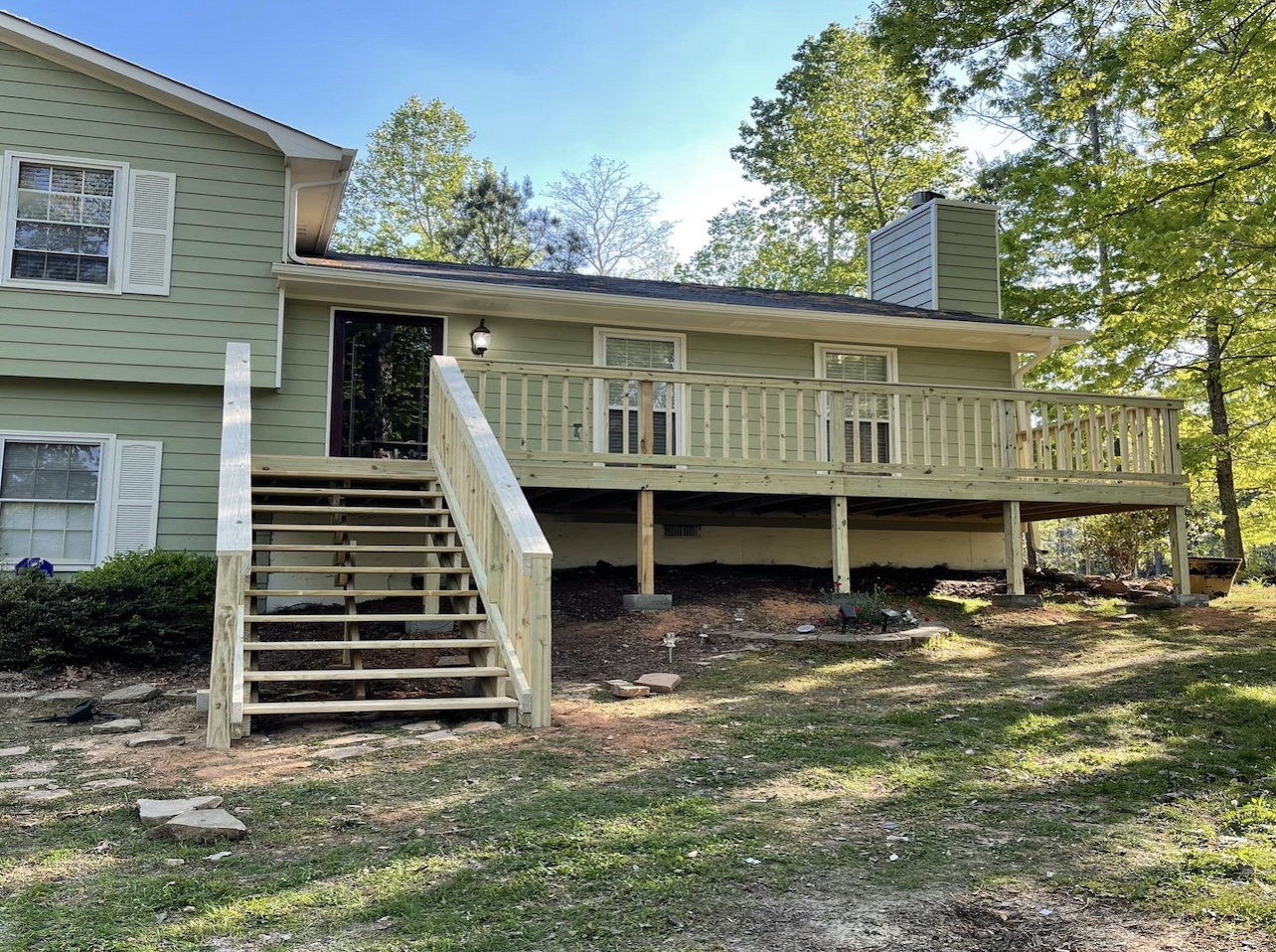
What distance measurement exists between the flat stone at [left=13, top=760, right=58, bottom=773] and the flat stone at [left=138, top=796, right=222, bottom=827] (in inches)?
41.2

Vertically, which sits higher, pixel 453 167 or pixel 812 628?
pixel 453 167

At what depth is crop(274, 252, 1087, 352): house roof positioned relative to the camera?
9875mm

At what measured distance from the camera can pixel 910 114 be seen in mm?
22297

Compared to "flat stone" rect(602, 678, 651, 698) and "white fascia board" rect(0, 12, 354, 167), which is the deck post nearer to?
"flat stone" rect(602, 678, 651, 698)

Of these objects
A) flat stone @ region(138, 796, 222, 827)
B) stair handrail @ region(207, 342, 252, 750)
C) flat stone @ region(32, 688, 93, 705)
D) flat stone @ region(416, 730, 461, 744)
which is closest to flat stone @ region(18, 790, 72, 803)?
flat stone @ region(138, 796, 222, 827)

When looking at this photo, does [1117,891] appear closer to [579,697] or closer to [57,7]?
[579,697]

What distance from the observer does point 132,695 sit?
639 cm

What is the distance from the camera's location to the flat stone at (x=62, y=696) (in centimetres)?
627

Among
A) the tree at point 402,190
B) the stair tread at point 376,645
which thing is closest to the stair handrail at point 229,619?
the stair tread at point 376,645

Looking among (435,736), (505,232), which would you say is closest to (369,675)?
(435,736)

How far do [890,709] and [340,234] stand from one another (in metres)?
25.6

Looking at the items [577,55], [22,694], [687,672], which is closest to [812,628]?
[687,672]

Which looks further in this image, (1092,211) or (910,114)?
(910,114)

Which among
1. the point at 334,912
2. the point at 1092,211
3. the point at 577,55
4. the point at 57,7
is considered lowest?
the point at 334,912
